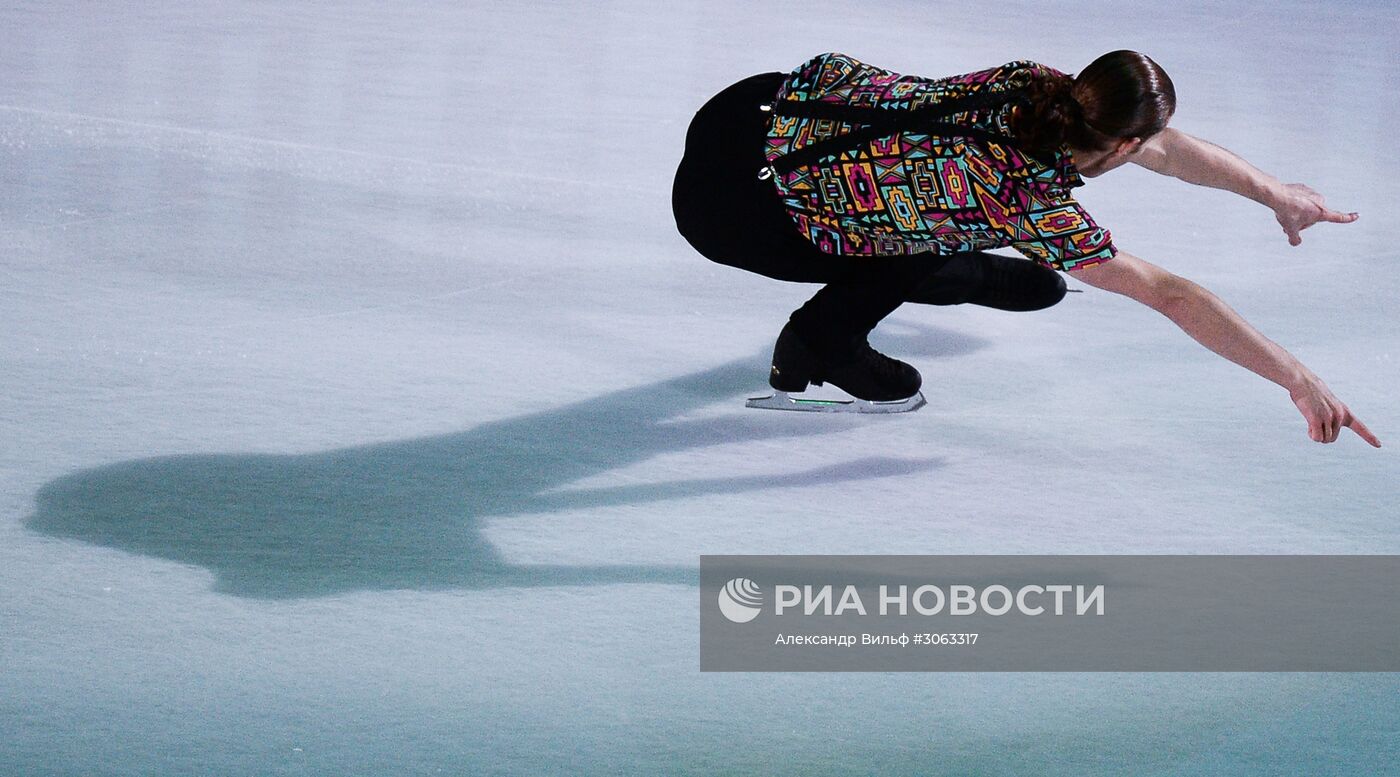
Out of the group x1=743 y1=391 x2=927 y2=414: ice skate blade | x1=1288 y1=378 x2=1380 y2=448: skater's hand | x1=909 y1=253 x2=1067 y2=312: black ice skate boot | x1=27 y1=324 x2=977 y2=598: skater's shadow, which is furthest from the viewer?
x1=743 y1=391 x2=927 y2=414: ice skate blade

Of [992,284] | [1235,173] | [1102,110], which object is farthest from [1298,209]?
[1102,110]

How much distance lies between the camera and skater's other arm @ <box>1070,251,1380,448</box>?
7.13 feet

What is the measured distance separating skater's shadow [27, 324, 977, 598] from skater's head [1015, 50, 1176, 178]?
0.77 meters

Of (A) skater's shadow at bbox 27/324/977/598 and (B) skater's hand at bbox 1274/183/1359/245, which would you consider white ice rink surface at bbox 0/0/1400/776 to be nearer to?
(A) skater's shadow at bbox 27/324/977/598

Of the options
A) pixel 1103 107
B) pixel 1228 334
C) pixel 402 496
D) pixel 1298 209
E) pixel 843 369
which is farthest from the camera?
pixel 843 369

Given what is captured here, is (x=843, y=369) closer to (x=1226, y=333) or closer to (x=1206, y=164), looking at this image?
(x=1206, y=164)

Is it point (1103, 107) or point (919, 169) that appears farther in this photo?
point (919, 169)

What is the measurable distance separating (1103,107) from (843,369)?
946mm

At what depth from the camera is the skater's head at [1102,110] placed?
208 cm

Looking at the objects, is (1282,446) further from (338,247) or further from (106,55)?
(106,55)

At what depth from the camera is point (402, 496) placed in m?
2.60

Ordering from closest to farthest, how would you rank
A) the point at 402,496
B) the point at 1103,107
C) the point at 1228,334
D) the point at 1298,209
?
the point at 1103,107 < the point at 1228,334 < the point at 402,496 < the point at 1298,209

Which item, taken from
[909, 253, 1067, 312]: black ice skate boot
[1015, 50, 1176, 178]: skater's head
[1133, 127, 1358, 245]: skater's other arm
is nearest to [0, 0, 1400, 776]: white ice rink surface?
[909, 253, 1067, 312]: black ice skate boot

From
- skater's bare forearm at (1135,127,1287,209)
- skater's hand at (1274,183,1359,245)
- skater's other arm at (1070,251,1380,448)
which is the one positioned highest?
skater's bare forearm at (1135,127,1287,209)
